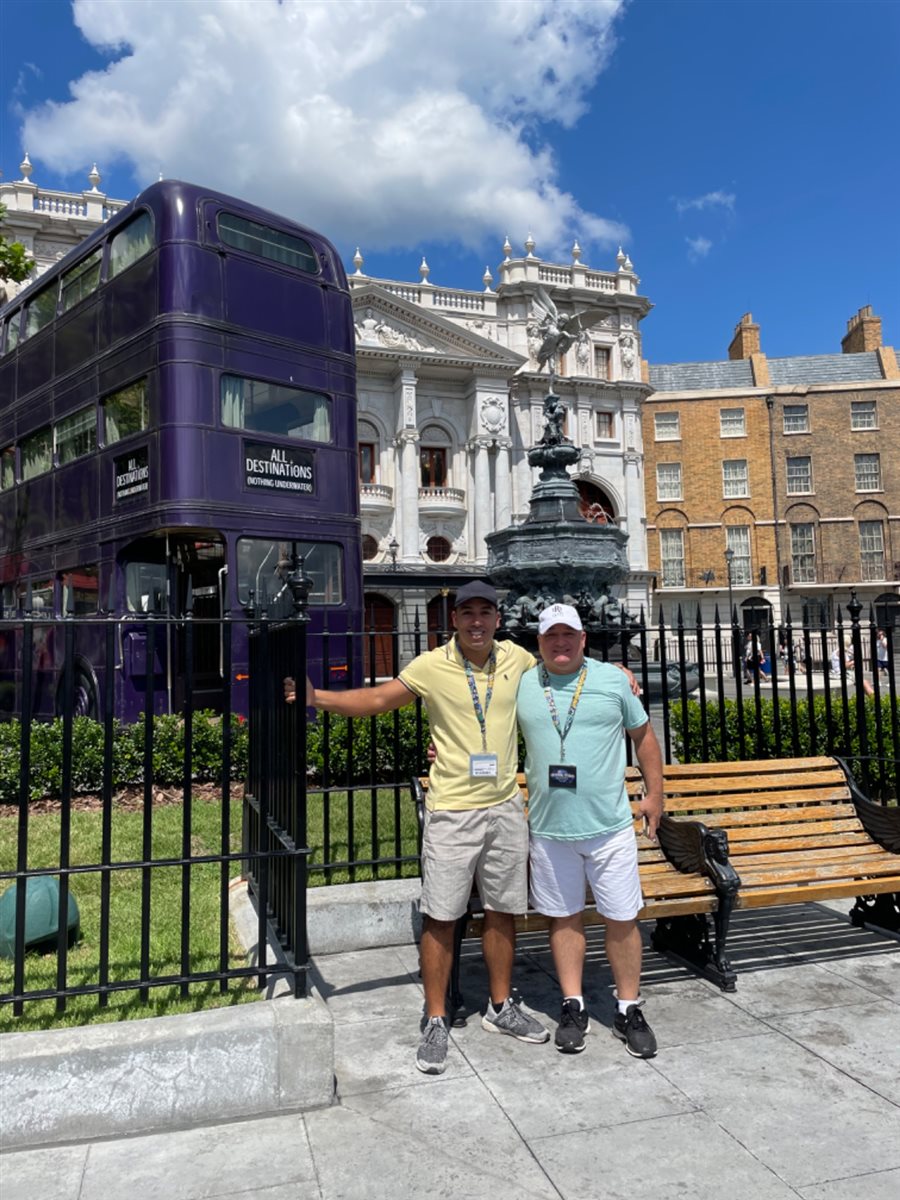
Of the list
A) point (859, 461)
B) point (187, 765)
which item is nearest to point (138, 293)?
point (187, 765)

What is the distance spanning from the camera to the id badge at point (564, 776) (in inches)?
149

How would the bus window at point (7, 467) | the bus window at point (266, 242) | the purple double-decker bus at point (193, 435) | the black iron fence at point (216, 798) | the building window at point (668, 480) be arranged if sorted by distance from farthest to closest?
the building window at point (668, 480)
the bus window at point (7, 467)
the bus window at point (266, 242)
the purple double-decker bus at point (193, 435)
the black iron fence at point (216, 798)

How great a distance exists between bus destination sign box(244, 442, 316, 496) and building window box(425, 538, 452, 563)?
27388 millimetres

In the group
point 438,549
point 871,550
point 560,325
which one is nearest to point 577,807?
point 560,325

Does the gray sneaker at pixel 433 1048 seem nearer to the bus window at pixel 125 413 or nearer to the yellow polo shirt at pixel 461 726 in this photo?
the yellow polo shirt at pixel 461 726

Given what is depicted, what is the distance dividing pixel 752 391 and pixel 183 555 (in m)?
43.6

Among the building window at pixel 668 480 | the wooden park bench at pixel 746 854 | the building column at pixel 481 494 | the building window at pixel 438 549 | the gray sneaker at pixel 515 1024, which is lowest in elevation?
the gray sneaker at pixel 515 1024

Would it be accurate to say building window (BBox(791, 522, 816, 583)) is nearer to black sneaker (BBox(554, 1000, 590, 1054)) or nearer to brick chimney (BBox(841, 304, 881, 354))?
brick chimney (BBox(841, 304, 881, 354))

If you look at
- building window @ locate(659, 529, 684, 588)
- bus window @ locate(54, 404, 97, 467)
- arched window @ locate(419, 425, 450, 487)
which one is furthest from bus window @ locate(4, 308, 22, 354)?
building window @ locate(659, 529, 684, 588)

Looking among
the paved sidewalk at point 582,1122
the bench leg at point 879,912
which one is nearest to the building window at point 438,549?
the bench leg at point 879,912

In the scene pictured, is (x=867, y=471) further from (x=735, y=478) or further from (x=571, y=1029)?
(x=571, y=1029)

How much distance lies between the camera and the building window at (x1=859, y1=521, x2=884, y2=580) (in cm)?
4706

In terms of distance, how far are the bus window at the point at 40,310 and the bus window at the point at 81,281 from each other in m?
0.36

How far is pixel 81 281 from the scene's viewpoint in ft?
35.6
